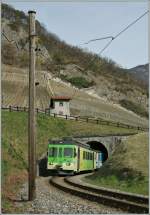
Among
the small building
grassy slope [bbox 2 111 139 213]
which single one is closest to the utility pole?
grassy slope [bbox 2 111 139 213]

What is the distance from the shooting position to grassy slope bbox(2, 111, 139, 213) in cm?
3044

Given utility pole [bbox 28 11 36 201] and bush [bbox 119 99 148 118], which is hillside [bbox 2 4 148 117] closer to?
bush [bbox 119 99 148 118]

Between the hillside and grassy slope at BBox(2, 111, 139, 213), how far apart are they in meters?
52.0

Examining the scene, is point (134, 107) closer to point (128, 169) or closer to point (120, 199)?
point (128, 169)

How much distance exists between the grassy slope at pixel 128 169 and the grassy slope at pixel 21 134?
4703 mm

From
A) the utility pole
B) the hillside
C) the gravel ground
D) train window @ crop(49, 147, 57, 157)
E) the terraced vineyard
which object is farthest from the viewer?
the hillside

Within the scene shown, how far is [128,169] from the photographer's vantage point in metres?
26.0

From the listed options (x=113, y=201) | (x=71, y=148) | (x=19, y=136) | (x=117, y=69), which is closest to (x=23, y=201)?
(x=113, y=201)

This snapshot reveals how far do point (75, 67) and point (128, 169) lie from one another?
10631 cm

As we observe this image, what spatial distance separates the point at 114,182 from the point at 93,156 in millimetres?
18151

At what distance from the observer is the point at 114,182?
2514 cm

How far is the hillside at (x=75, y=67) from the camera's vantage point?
119 meters

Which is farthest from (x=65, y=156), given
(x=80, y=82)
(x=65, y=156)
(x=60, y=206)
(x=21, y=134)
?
(x=80, y=82)

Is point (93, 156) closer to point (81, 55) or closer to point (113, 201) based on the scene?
point (113, 201)
